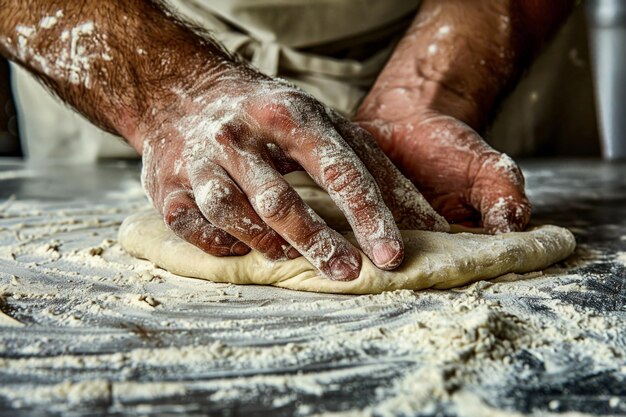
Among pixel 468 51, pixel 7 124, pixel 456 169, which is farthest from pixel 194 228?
pixel 7 124

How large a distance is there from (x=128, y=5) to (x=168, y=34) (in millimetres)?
124

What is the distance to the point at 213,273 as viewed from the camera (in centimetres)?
114

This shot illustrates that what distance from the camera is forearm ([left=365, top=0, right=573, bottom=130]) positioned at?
1.79m

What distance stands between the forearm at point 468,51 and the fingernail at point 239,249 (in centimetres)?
80

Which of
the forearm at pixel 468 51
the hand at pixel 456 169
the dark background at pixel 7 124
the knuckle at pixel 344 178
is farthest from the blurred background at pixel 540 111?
the knuckle at pixel 344 178

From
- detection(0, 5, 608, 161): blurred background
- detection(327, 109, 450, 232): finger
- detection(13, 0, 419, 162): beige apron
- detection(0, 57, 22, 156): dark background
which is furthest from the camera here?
detection(0, 57, 22, 156): dark background

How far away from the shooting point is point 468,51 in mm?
1889

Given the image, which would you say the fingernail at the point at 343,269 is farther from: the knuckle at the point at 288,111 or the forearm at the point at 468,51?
the forearm at the point at 468,51

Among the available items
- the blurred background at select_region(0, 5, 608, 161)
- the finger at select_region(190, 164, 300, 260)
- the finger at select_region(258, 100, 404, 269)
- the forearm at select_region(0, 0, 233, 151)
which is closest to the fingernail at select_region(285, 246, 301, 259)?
the finger at select_region(190, 164, 300, 260)

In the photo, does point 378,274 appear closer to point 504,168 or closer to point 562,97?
point 504,168

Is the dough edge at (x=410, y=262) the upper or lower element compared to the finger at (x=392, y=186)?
lower

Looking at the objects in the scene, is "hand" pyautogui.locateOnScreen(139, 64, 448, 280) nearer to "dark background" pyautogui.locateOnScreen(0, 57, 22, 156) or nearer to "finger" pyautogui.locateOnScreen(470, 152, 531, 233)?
"finger" pyautogui.locateOnScreen(470, 152, 531, 233)

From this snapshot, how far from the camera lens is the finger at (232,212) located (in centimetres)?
Result: 106

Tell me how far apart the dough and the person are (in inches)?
1.0
